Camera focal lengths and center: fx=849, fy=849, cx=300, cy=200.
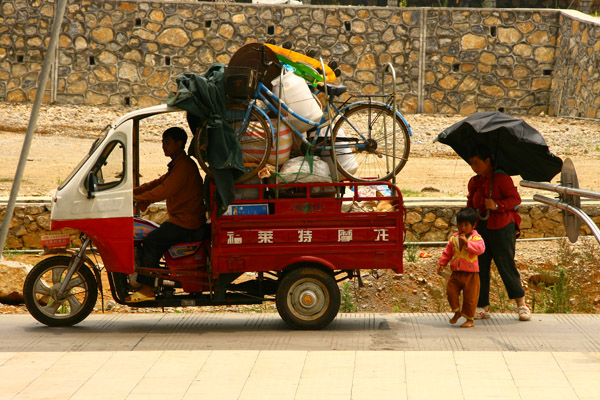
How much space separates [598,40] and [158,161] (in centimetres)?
1149

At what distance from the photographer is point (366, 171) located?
15172 mm

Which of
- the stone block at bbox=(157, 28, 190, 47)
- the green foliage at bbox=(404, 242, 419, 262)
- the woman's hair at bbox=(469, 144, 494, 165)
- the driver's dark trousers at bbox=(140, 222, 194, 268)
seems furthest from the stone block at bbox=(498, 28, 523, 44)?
the driver's dark trousers at bbox=(140, 222, 194, 268)

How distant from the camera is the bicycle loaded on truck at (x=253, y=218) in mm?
7785

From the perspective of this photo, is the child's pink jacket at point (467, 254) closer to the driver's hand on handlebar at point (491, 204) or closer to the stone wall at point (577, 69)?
the driver's hand on handlebar at point (491, 204)

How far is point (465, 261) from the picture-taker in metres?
7.87

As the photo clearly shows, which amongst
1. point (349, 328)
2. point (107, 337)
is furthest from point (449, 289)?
point (107, 337)

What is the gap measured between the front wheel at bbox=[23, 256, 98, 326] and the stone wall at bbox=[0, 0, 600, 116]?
14989mm

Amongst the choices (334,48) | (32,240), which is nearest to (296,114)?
(32,240)

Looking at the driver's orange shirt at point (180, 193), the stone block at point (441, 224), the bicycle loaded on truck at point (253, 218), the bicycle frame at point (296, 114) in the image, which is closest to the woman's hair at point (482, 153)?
the bicycle loaded on truck at point (253, 218)

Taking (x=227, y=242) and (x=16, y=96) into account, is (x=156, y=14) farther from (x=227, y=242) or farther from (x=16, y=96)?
(x=227, y=242)

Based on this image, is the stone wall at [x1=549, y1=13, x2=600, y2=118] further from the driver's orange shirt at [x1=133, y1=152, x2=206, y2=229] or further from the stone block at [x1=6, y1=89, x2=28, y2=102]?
the driver's orange shirt at [x1=133, y1=152, x2=206, y2=229]
